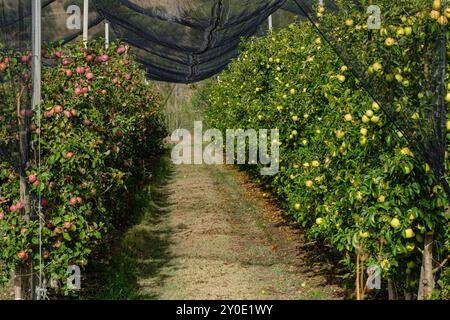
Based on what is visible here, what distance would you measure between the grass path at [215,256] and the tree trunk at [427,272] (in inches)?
60.9

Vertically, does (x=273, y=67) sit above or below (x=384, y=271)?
above

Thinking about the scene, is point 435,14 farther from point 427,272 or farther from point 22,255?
point 22,255

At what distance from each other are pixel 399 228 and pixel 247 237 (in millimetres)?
3951

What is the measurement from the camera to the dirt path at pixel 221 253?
17.4 ft

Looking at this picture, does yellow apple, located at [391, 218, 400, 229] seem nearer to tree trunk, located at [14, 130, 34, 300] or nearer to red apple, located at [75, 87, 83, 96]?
tree trunk, located at [14, 130, 34, 300]

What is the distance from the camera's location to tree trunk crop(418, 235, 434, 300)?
139 inches

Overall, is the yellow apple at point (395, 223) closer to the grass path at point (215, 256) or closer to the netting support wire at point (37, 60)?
the grass path at point (215, 256)

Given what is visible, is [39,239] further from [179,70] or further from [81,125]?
[179,70]

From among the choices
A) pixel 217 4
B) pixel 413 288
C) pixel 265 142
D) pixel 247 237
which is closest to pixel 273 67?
pixel 265 142

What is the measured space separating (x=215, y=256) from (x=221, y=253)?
123 millimetres

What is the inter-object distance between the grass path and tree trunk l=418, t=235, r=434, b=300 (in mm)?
1548

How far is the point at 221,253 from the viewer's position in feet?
21.7

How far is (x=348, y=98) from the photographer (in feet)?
13.6

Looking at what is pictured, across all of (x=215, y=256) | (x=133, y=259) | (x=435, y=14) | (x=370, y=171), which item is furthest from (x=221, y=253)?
(x=435, y=14)
